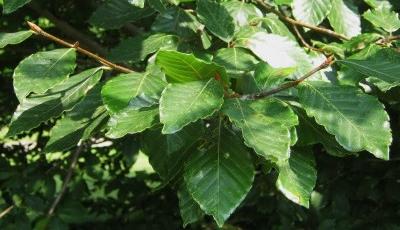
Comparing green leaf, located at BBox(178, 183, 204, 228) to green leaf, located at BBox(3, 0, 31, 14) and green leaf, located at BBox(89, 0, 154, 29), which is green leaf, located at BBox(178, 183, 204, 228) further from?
green leaf, located at BBox(89, 0, 154, 29)

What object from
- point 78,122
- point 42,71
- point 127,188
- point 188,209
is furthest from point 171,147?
point 127,188

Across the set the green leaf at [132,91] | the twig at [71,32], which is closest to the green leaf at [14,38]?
the green leaf at [132,91]

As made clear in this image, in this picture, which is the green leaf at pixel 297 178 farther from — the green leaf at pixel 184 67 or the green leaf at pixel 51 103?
the green leaf at pixel 51 103

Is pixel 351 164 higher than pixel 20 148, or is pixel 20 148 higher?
pixel 351 164

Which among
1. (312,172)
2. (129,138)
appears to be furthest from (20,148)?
(312,172)

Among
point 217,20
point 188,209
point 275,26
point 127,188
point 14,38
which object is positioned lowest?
point 127,188

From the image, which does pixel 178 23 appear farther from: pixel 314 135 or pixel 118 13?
pixel 314 135

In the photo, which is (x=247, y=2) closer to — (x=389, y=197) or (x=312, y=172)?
(x=312, y=172)
